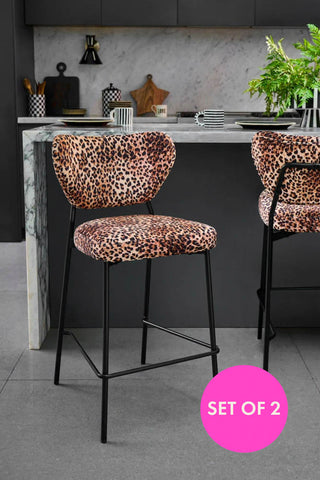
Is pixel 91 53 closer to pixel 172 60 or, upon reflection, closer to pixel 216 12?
pixel 172 60

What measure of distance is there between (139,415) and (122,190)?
769mm

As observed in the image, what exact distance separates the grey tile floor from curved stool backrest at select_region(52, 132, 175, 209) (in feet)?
2.23

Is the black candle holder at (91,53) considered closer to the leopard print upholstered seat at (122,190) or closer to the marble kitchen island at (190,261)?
the marble kitchen island at (190,261)

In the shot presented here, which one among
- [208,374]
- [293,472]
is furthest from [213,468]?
[208,374]

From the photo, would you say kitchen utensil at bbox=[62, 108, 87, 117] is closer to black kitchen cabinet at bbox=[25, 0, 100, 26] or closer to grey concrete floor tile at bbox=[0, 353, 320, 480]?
black kitchen cabinet at bbox=[25, 0, 100, 26]

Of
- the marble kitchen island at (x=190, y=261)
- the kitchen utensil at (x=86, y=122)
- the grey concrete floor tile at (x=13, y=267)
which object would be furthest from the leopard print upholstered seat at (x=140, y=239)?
the grey concrete floor tile at (x=13, y=267)

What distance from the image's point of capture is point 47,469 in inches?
66.6

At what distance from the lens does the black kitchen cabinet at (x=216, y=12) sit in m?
4.66

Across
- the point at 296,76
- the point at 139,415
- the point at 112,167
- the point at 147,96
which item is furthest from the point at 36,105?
the point at 139,415

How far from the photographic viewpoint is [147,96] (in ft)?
16.7

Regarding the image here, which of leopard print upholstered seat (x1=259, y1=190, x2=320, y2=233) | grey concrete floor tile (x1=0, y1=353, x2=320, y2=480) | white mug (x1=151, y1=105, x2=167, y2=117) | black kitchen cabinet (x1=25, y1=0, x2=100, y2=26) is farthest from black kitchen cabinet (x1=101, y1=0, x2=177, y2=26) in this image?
grey concrete floor tile (x1=0, y1=353, x2=320, y2=480)

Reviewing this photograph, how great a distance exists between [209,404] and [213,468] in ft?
0.88

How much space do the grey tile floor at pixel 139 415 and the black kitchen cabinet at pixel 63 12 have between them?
112 inches

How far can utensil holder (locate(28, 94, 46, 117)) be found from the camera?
4.70 metres
